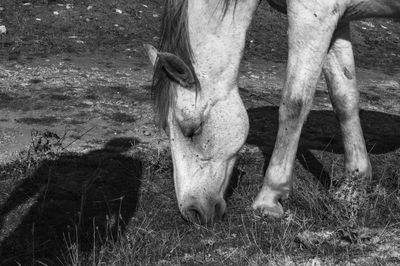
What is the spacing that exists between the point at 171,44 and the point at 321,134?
2535 millimetres

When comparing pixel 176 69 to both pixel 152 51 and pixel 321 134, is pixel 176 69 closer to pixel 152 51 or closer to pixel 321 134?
pixel 152 51

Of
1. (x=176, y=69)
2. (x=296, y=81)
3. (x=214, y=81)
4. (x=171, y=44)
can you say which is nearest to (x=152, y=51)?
(x=171, y=44)

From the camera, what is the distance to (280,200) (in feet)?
14.4

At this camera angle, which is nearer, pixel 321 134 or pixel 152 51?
pixel 152 51

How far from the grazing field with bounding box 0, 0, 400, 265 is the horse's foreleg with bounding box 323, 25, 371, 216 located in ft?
0.57

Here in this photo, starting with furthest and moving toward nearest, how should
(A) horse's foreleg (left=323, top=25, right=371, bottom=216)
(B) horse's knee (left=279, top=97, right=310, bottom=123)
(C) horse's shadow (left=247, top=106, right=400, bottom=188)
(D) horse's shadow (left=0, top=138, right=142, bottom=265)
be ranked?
1. (C) horse's shadow (left=247, top=106, right=400, bottom=188)
2. (A) horse's foreleg (left=323, top=25, right=371, bottom=216)
3. (B) horse's knee (left=279, top=97, right=310, bottom=123)
4. (D) horse's shadow (left=0, top=138, right=142, bottom=265)

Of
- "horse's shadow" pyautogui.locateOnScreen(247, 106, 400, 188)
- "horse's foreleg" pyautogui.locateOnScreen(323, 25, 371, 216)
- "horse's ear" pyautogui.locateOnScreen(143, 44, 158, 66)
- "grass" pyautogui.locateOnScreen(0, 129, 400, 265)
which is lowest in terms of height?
"horse's shadow" pyautogui.locateOnScreen(247, 106, 400, 188)

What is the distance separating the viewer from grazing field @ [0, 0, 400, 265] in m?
3.60

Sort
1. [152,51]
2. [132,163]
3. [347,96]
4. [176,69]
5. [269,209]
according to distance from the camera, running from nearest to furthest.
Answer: [176,69]
[152,51]
[269,209]
[347,96]
[132,163]

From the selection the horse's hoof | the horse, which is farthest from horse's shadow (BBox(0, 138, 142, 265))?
the horse's hoof

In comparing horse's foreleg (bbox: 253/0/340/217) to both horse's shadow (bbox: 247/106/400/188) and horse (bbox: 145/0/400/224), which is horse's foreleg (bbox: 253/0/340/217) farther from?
horse's shadow (bbox: 247/106/400/188)

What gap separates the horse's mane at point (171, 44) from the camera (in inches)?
161

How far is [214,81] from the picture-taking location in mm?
4148

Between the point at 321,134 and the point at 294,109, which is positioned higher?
the point at 294,109
